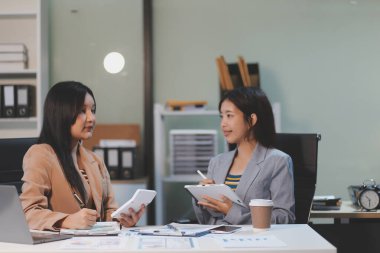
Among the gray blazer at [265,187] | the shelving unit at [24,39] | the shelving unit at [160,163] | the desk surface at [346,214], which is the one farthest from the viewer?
the shelving unit at [24,39]

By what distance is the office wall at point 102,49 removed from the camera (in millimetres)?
4805

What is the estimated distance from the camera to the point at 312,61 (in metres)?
4.69

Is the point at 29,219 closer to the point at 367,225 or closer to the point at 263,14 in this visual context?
the point at 367,225

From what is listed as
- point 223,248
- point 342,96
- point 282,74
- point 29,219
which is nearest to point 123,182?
point 282,74

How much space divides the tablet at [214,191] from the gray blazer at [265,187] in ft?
0.33

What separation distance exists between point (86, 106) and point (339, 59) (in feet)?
8.87

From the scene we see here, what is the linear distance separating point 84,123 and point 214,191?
0.60 metres

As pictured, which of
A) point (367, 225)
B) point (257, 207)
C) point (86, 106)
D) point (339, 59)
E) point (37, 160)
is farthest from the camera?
point (339, 59)

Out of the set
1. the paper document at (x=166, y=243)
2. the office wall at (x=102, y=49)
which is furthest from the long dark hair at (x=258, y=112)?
the office wall at (x=102, y=49)

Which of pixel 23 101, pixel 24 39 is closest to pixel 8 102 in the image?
pixel 23 101

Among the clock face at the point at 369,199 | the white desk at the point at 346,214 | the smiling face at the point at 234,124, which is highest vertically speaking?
the smiling face at the point at 234,124

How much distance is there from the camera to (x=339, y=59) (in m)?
4.68

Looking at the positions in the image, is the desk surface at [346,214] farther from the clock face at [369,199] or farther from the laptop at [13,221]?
the laptop at [13,221]

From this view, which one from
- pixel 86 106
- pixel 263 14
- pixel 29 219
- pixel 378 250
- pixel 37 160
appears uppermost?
pixel 263 14
